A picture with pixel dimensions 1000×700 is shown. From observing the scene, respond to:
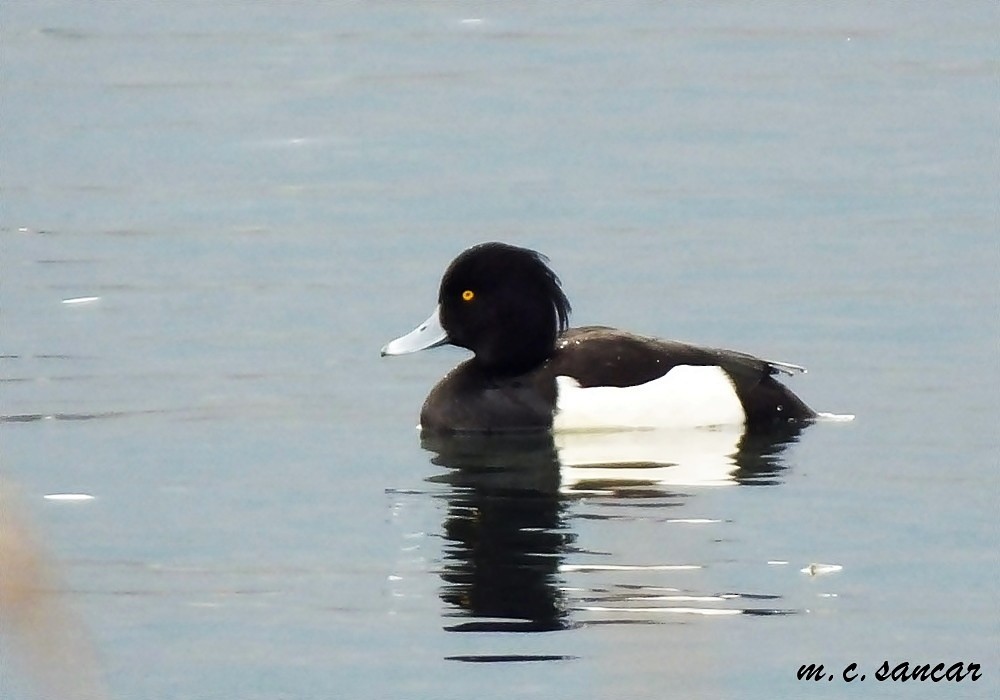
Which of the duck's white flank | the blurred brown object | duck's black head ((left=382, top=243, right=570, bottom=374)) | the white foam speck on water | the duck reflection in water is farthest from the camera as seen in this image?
duck's black head ((left=382, top=243, right=570, bottom=374))

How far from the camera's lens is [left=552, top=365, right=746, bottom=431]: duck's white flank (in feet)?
32.8

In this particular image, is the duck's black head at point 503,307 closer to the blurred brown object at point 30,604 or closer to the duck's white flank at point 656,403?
the duck's white flank at point 656,403

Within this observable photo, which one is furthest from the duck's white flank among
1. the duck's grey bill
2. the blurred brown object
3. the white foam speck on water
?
the blurred brown object

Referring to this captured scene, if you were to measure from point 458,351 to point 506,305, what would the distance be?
155 cm

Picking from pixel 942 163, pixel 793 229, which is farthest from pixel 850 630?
pixel 942 163

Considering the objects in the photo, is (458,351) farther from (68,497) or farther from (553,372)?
(68,497)

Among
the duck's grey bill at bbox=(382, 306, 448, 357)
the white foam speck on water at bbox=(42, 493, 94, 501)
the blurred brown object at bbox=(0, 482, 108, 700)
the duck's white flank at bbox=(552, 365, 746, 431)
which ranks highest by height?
the blurred brown object at bbox=(0, 482, 108, 700)

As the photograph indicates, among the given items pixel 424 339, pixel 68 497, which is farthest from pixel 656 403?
pixel 68 497

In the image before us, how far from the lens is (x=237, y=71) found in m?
21.0

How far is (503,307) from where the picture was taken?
10273 millimetres

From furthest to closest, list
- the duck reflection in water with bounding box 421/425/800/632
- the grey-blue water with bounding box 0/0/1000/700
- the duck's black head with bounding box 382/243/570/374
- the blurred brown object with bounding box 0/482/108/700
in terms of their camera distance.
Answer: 1. the duck's black head with bounding box 382/243/570/374
2. the duck reflection in water with bounding box 421/425/800/632
3. the grey-blue water with bounding box 0/0/1000/700
4. the blurred brown object with bounding box 0/482/108/700

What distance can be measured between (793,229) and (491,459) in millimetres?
5127

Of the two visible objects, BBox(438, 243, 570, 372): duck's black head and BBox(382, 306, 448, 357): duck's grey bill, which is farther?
BBox(382, 306, 448, 357): duck's grey bill

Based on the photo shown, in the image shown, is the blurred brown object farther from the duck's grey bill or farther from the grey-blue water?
the duck's grey bill
